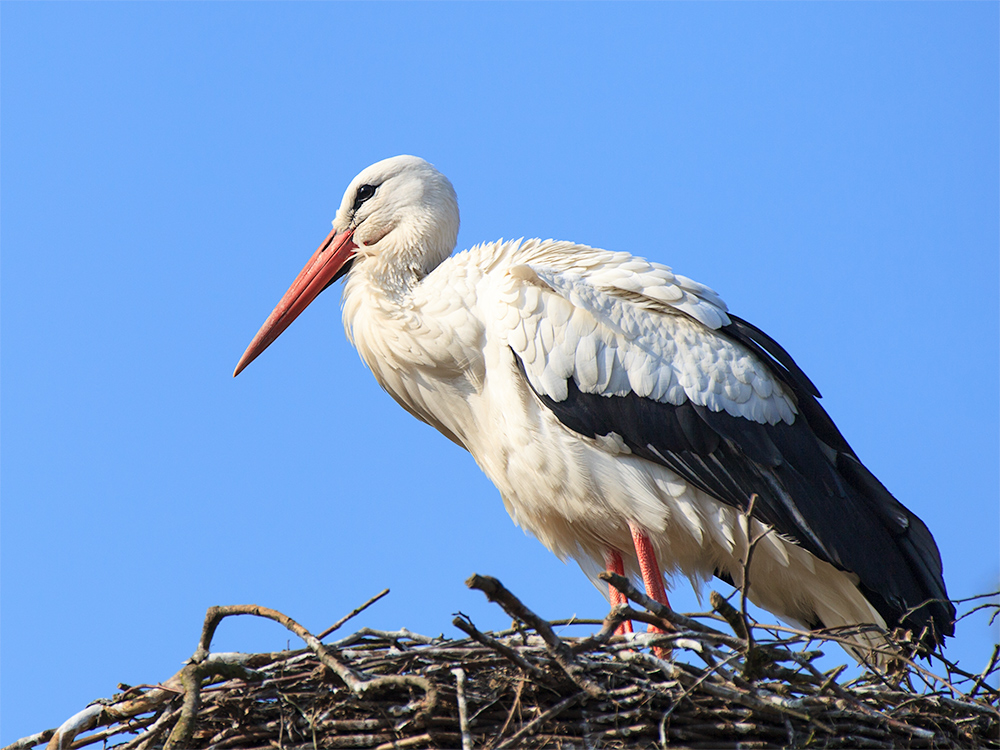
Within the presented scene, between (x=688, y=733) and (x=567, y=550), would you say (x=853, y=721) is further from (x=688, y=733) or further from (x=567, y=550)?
(x=567, y=550)

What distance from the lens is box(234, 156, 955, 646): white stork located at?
14.5 ft

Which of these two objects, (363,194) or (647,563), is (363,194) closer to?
(363,194)

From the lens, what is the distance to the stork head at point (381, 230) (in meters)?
5.05

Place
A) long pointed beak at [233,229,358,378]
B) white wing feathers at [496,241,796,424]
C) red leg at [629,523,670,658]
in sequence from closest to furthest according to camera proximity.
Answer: white wing feathers at [496,241,796,424] → red leg at [629,523,670,658] → long pointed beak at [233,229,358,378]

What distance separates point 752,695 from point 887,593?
1593 millimetres

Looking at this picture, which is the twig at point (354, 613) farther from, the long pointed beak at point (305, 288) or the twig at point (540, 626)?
the long pointed beak at point (305, 288)

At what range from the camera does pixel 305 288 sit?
527 centimetres

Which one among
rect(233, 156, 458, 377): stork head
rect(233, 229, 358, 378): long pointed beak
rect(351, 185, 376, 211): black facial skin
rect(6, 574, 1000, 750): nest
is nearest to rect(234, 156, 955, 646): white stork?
rect(233, 156, 458, 377): stork head

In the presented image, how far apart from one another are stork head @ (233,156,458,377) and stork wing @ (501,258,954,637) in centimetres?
71

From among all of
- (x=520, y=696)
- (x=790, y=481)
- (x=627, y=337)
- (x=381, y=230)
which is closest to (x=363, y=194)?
(x=381, y=230)

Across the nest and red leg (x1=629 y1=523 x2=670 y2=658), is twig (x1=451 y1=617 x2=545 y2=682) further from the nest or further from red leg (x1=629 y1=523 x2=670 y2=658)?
red leg (x1=629 y1=523 x2=670 y2=658)

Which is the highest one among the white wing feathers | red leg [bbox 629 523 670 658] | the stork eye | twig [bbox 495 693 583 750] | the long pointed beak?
the stork eye

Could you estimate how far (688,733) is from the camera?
10.4ft

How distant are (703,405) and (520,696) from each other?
170cm
